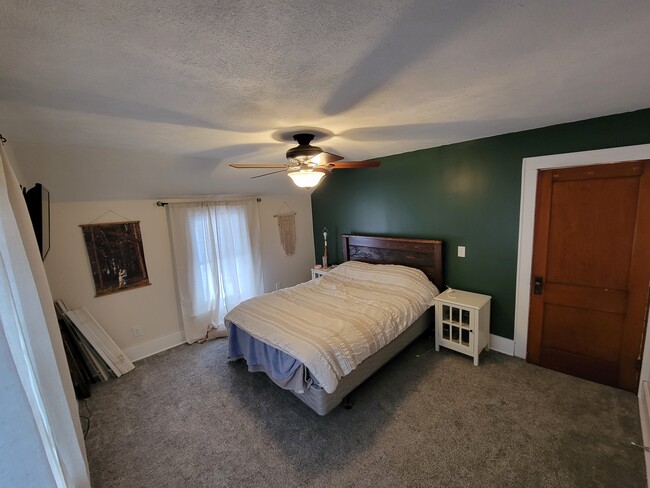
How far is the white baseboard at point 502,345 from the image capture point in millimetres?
2924

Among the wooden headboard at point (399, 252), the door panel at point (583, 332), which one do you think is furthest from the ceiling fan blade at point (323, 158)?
the door panel at point (583, 332)

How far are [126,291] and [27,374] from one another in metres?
2.42

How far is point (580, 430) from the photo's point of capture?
77.6 inches

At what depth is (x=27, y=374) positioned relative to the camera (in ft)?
3.81

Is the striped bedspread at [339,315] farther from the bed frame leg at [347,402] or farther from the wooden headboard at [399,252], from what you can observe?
the bed frame leg at [347,402]

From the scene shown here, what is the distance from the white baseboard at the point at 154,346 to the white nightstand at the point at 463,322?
3344mm

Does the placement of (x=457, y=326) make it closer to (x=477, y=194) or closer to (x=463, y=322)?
(x=463, y=322)

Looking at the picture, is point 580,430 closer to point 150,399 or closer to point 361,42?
point 361,42

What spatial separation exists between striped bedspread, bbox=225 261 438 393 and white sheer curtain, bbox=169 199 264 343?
1120mm

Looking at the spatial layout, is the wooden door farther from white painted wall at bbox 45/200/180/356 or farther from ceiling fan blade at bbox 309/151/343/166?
white painted wall at bbox 45/200/180/356

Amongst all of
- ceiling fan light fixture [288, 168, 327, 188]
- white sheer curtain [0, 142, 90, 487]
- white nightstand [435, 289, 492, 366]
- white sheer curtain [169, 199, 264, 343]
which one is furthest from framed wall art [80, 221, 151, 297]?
white nightstand [435, 289, 492, 366]

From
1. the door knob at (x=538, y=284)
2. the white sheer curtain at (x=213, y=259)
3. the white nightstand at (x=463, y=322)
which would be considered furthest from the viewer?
the white sheer curtain at (x=213, y=259)

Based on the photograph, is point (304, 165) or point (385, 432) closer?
point (385, 432)

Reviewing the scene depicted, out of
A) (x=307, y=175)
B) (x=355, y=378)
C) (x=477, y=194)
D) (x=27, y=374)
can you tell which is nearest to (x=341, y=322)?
(x=355, y=378)
